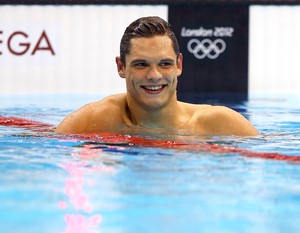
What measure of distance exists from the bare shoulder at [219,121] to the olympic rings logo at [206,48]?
18.4 ft

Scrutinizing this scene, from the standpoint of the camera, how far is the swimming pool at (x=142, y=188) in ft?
7.89

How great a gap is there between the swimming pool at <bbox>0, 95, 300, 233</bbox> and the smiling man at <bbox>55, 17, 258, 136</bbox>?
0.14 meters

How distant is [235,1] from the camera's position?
10219 millimetres

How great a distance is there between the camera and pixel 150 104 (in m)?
4.32

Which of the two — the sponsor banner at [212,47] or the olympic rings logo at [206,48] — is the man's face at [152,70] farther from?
the olympic rings logo at [206,48]

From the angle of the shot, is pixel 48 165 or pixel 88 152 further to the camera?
pixel 88 152

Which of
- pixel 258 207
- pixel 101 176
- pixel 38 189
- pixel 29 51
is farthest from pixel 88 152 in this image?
pixel 29 51

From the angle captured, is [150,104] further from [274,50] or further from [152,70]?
[274,50]

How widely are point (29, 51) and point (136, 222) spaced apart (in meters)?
7.88

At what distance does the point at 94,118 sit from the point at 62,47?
578cm

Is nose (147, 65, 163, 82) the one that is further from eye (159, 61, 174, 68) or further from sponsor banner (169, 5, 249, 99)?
sponsor banner (169, 5, 249, 99)

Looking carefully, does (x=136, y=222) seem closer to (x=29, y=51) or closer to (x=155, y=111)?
(x=155, y=111)

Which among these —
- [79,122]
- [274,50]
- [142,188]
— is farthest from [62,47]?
[142,188]

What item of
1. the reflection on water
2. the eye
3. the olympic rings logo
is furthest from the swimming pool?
the olympic rings logo
